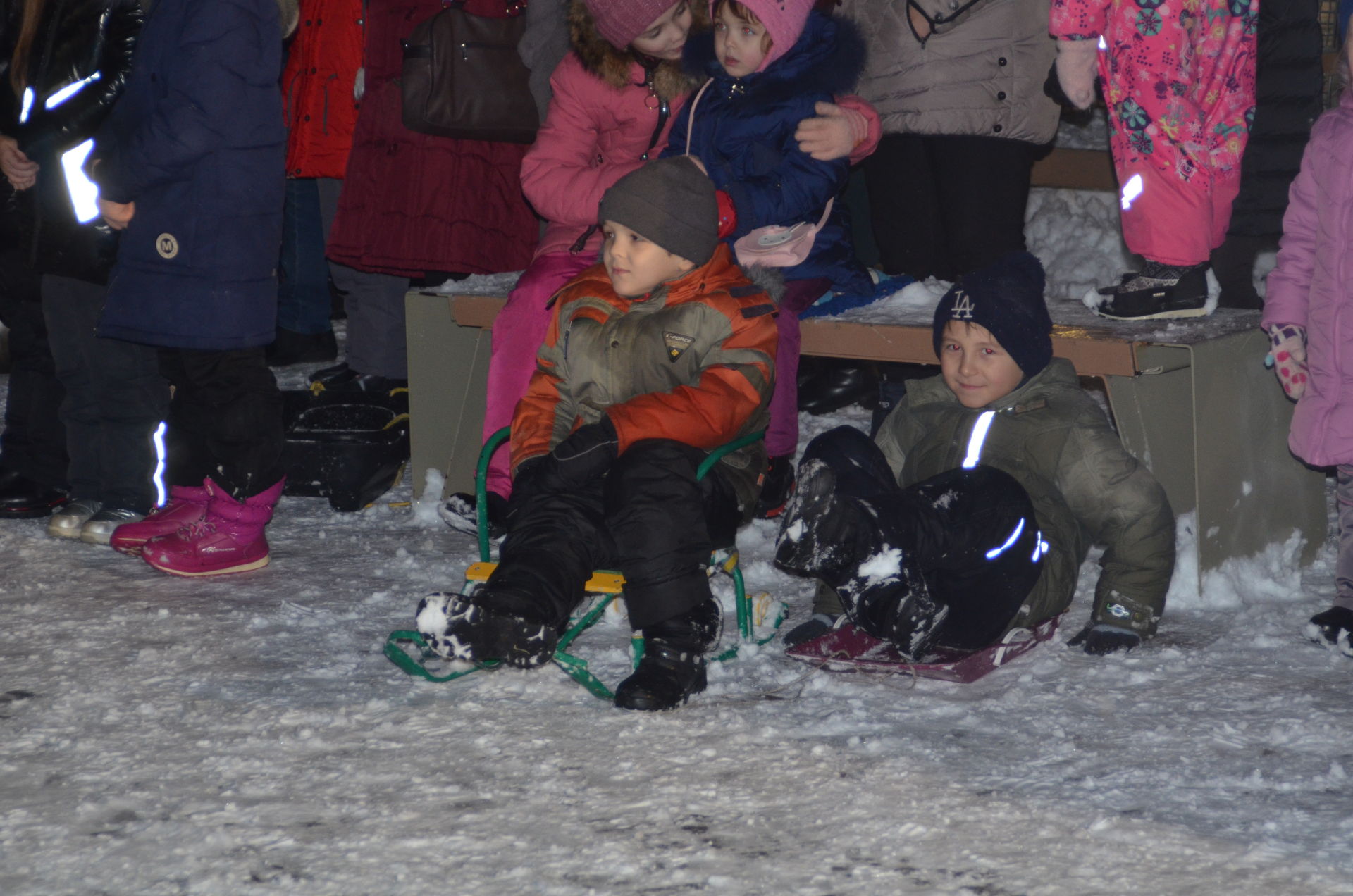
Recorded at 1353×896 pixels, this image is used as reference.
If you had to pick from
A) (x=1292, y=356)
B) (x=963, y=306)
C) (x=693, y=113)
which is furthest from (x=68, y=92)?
(x=1292, y=356)

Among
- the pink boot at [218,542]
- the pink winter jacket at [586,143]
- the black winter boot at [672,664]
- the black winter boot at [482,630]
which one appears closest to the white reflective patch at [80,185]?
the pink boot at [218,542]

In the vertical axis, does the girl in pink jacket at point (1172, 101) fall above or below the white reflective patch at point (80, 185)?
above

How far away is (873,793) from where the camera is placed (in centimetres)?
266

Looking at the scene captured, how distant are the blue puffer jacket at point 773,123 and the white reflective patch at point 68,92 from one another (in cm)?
165

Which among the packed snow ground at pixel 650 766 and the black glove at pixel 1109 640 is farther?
the black glove at pixel 1109 640

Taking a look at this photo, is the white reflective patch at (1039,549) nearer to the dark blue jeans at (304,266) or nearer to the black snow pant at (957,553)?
the black snow pant at (957,553)

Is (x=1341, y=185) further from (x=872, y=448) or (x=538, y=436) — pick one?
(x=538, y=436)

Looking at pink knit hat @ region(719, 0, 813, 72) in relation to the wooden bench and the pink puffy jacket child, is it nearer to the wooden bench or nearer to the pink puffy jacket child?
the pink puffy jacket child

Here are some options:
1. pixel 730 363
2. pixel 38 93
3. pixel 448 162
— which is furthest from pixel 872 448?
pixel 38 93

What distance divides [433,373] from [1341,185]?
107 inches

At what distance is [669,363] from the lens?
3.54 metres

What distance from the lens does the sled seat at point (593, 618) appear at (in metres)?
3.15

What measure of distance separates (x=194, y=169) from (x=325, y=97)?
79.1 inches

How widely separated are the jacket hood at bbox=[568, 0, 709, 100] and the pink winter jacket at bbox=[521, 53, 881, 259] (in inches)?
1.1
